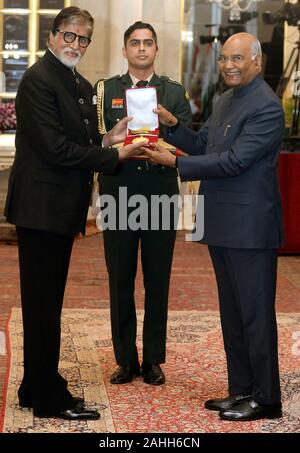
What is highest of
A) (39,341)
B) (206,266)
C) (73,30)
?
(73,30)

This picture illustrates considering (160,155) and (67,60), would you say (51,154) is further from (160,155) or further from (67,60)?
(160,155)

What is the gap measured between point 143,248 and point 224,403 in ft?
3.24

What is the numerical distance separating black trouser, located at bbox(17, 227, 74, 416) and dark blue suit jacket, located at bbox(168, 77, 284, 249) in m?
0.66

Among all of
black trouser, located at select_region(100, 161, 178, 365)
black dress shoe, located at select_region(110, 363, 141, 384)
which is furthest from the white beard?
black dress shoe, located at select_region(110, 363, 141, 384)

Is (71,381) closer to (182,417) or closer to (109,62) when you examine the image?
(182,417)

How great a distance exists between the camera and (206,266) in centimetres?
930

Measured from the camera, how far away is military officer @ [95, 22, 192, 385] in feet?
17.4

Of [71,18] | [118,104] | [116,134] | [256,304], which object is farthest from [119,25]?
[256,304]

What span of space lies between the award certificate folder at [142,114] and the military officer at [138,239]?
0.45 meters

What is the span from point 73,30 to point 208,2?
9604 mm

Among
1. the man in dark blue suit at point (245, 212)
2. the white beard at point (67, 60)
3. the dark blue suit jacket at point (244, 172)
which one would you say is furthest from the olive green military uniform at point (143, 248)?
the white beard at point (67, 60)

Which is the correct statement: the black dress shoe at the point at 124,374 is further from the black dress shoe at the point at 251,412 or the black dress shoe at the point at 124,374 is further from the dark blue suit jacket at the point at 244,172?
the dark blue suit jacket at the point at 244,172

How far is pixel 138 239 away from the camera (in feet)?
17.8

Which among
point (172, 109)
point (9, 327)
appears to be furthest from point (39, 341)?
point (9, 327)
